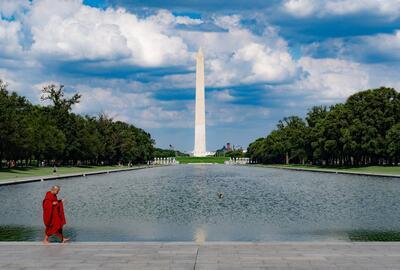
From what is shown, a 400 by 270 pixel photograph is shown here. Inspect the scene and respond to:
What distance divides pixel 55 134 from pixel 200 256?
81.5 m

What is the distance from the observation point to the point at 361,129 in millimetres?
83250

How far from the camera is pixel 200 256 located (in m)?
11.6

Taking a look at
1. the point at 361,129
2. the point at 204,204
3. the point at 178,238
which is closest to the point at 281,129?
the point at 361,129

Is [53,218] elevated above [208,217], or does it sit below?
above

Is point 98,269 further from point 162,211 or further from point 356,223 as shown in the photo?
point 162,211

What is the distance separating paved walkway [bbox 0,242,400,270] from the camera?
35.1 feet

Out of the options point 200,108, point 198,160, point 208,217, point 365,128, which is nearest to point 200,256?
point 208,217

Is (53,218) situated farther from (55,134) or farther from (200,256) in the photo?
(55,134)

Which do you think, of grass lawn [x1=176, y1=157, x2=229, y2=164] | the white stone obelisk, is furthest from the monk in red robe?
grass lawn [x1=176, y1=157, x2=229, y2=164]

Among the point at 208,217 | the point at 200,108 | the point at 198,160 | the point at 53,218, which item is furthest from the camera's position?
the point at 198,160

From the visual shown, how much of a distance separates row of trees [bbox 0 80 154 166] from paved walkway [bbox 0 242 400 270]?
57770 mm

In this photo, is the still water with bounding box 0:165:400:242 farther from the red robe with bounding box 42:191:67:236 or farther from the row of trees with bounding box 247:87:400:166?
the row of trees with bounding box 247:87:400:166

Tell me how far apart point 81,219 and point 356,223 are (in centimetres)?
1001

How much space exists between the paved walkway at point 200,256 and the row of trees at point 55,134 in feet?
190
